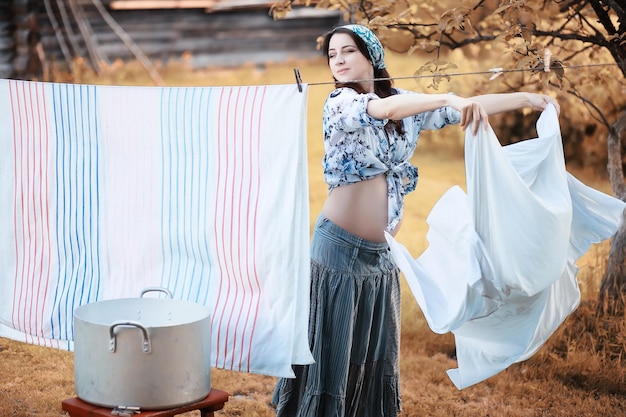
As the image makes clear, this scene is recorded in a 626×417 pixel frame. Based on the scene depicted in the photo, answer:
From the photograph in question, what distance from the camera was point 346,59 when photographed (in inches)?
114

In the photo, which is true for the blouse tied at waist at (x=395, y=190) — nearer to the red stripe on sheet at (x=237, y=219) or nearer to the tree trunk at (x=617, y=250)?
the red stripe on sheet at (x=237, y=219)

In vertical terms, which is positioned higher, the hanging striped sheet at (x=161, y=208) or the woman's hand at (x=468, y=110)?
the woman's hand at (x=468, y=110)

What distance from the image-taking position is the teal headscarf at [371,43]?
9.46ft

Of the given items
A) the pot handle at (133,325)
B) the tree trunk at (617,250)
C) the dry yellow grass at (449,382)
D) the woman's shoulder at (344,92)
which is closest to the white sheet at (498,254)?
the woman's shoulder at (344,92)

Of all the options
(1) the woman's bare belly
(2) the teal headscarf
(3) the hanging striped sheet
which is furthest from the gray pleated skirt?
(2) the teal headscarf

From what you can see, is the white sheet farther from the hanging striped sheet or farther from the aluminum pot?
the aluminum pot

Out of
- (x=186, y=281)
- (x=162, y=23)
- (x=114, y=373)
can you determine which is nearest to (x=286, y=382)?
(x=186, y=281)

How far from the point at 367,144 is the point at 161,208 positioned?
2.45 ft

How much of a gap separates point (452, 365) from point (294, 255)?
2155 mm

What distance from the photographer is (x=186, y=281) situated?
2.97 metres

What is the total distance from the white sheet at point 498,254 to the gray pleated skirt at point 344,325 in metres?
0.28

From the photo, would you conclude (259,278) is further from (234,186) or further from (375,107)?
(375,107)

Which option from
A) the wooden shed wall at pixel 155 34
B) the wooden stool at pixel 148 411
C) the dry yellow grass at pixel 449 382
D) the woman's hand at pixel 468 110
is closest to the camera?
the woman's hand at pixel 468 110

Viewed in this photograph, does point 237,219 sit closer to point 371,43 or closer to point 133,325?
point 133,325
